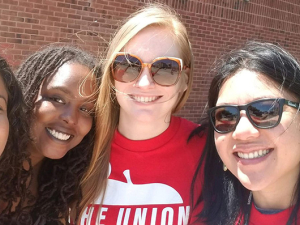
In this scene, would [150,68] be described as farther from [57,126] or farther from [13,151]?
[13,151]

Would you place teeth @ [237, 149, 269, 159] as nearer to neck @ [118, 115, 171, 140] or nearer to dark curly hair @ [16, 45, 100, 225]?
neck @ [118, 115, 171, 140]

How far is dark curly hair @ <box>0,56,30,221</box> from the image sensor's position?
2.01m

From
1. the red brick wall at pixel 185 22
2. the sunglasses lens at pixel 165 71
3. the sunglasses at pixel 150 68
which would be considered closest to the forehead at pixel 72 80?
the sunglasses at pixel 150 68

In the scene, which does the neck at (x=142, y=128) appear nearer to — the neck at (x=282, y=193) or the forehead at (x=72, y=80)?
the forehead at (x=72, y=80)

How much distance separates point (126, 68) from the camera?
85.8 inches

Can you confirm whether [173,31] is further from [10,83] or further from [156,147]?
[10,83]

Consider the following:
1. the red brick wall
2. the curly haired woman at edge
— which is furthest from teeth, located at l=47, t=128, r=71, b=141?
the red brick wall

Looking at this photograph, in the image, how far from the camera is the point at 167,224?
6.82 feet

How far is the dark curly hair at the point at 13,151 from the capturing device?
2011 millimetres

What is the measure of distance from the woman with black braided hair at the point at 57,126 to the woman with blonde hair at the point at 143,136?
13cm

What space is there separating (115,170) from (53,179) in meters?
0.51

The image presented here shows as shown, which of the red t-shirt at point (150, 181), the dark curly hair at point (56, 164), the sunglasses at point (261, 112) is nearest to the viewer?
the sunglasses at point (261, 112)

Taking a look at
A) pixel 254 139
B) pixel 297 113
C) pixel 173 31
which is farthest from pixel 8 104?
pixel 297 113

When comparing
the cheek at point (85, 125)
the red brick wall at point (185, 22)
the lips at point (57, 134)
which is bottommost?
the lips at point (57, 134)
